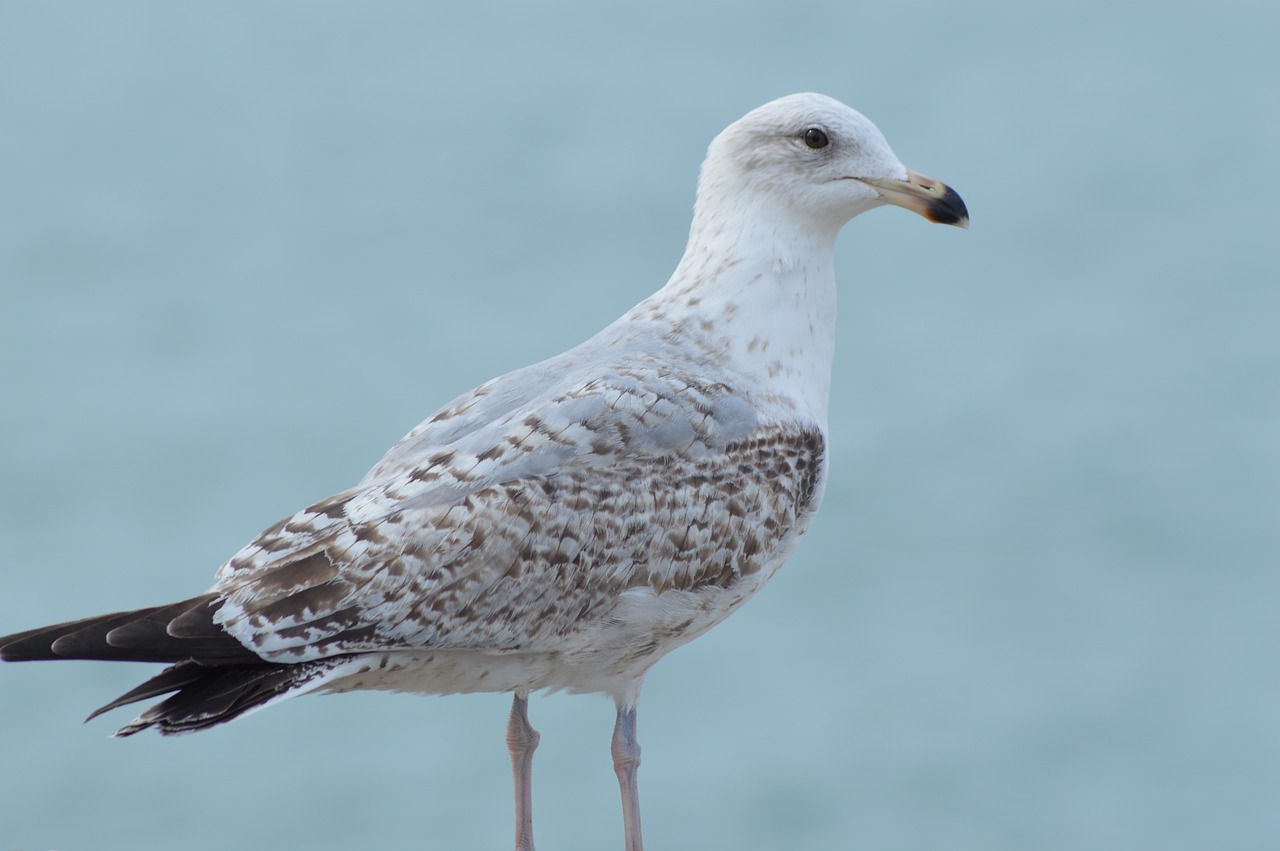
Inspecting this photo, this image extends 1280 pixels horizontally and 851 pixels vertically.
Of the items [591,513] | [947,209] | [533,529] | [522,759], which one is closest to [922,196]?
[947,209]

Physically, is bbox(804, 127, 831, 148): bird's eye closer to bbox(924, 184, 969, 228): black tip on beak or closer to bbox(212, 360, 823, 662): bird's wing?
bbox(924, 184, 969, 228): black tip on beak

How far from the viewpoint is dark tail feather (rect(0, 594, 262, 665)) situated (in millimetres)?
4020

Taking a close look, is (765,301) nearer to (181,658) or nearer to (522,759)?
(522,759)

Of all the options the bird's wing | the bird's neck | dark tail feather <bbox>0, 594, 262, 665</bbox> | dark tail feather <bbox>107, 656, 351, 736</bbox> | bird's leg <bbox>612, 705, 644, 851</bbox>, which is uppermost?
the bird's neck

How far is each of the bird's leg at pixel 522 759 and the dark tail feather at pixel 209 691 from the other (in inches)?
39.3

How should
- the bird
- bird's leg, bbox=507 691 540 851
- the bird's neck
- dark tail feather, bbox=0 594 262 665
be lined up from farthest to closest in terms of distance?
bird's leg, bbox=507 691 540 851, the bird's neck, the bird, dark tail feather, bbox=0 594 262 665

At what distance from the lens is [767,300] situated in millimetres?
5016

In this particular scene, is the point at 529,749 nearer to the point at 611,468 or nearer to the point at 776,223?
the point at 611,468

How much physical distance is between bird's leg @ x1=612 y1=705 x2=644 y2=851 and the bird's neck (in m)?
0.97

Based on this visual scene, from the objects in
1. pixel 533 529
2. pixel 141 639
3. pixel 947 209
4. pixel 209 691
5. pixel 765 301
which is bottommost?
pixel 209 691

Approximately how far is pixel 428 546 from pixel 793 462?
1045 mm

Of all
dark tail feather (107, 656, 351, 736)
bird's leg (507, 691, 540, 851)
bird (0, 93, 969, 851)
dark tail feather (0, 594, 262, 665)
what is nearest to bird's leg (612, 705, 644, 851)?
bird (0, 93, 969, 851)

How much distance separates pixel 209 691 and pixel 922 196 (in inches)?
91.2

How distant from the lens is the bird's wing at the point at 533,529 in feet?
14.1
